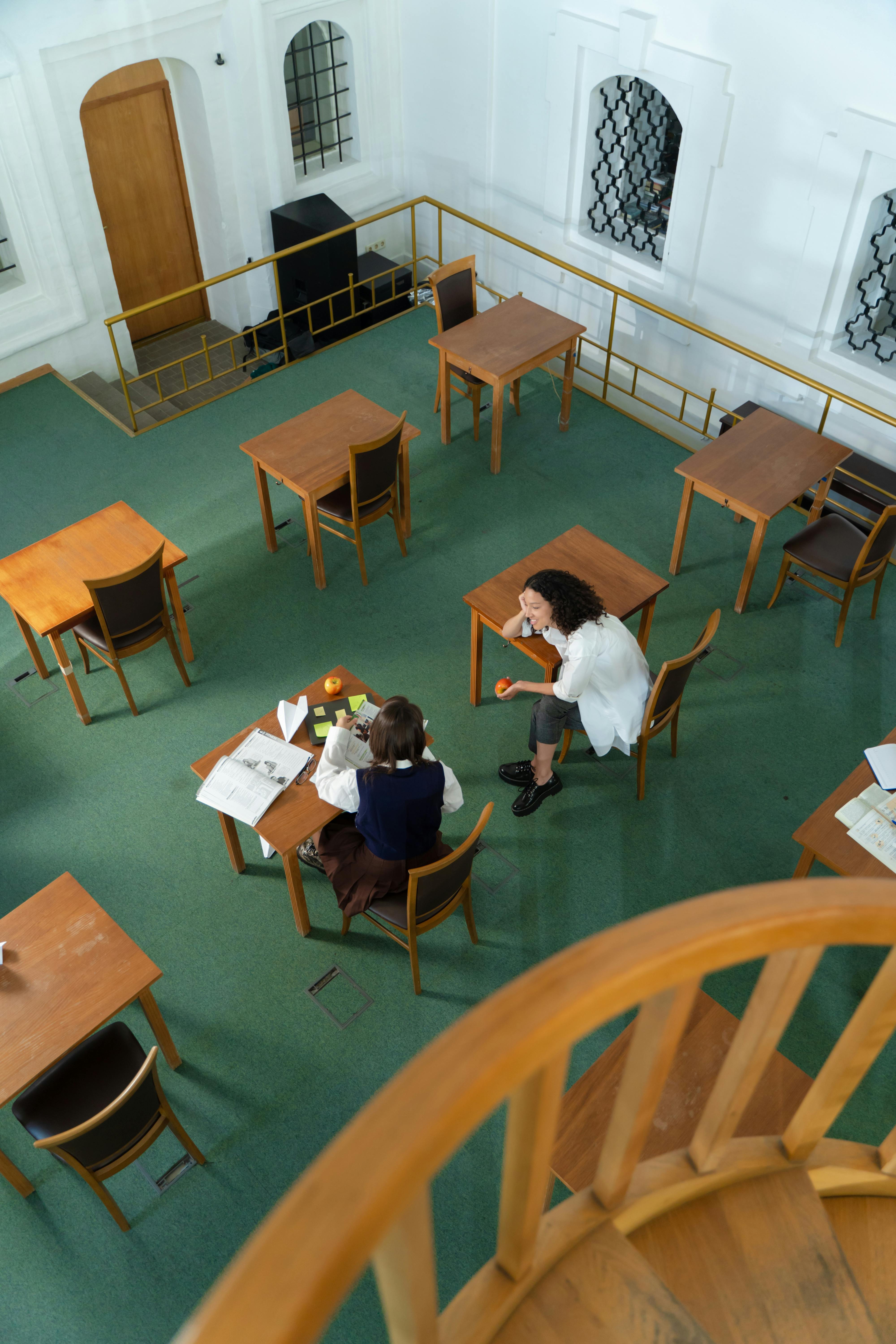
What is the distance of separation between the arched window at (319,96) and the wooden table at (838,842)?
7.34m

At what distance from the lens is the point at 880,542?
17.7 feet

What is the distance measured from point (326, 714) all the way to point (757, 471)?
3033 millimetres

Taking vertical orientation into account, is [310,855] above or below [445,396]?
→ below

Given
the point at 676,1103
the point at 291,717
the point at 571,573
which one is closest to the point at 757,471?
the point at 571,573

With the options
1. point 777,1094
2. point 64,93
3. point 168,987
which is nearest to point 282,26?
point 64,93

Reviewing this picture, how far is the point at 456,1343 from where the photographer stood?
1.29 meters

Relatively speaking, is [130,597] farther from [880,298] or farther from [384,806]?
[880,298]

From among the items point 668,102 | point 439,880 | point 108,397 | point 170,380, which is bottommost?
point 170,380

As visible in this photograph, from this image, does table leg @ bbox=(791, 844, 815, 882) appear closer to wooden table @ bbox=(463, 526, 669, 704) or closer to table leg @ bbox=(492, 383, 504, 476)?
wooden table @ bbox=(463, 526, 669, 704)

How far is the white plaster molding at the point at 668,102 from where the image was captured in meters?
6.51

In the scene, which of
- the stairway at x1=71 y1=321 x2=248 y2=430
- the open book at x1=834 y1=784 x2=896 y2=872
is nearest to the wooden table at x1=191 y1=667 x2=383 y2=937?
the open book at x1=834 y1=784 x2=896 y2=872

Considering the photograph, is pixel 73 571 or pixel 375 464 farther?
pixel 375 464

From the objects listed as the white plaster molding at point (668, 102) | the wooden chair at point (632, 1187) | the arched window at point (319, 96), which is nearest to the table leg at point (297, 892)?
the wooden chair at point (632, 1187)

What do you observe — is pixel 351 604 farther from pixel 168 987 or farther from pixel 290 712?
pixel 168 987
